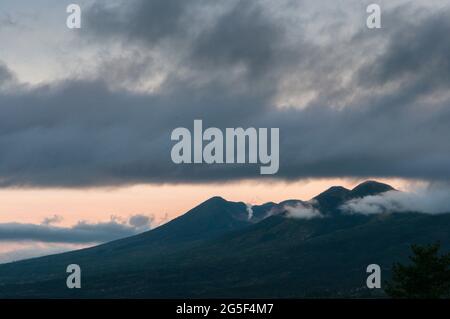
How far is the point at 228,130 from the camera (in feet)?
200

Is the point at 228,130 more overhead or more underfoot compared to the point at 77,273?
more overhead

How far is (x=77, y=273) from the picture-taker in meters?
60.1
